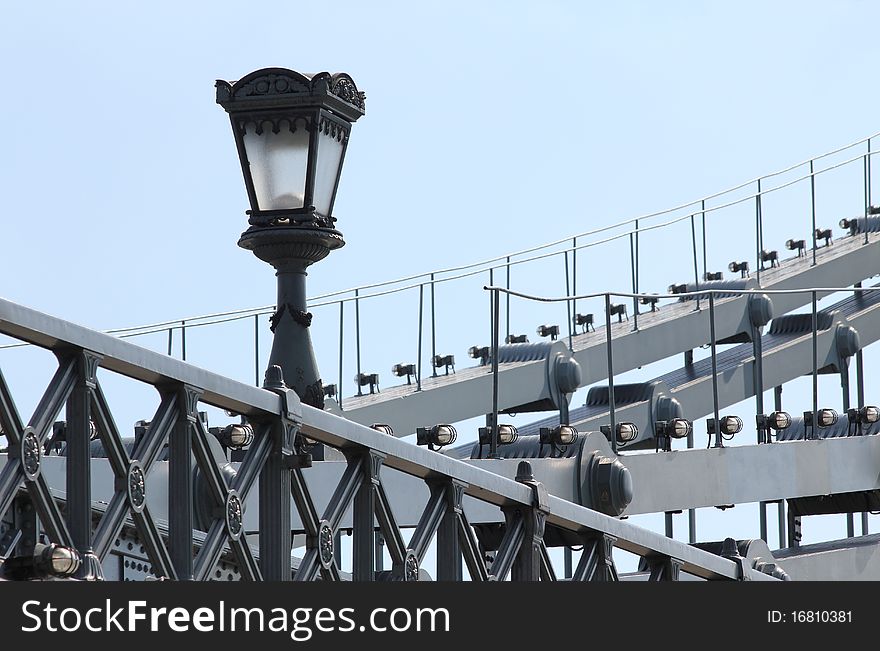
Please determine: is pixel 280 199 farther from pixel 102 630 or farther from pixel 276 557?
pixel 102 630

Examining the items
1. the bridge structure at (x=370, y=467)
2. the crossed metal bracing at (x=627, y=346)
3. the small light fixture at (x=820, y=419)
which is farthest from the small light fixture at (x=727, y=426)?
the crossed metal bracing at (x=627, y=346)

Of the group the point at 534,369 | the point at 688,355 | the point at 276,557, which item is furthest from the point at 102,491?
the point at 688,355

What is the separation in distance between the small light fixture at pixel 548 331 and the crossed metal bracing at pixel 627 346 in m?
0.24

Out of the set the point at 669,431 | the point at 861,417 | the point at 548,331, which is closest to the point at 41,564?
the point at 669,431

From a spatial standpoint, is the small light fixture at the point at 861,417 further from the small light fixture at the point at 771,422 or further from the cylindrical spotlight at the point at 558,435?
the cylindrical spotlight at the point at 558,435

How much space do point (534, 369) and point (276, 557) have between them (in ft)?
41.2

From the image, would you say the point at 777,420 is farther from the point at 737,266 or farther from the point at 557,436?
the point at 737,266

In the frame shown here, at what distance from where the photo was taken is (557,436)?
Result: 11742mm

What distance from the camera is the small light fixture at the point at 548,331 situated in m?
19.8

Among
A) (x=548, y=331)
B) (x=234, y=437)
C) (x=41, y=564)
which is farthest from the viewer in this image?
(x=548, y=331)

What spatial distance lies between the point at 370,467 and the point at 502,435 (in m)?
6.74

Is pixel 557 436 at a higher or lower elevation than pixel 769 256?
lower

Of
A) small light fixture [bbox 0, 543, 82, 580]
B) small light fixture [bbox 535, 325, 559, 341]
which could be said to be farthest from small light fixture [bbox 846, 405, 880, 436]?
small light fixture [bbox 0, 543, 82, 580]

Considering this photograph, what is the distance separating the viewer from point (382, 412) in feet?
54.7
